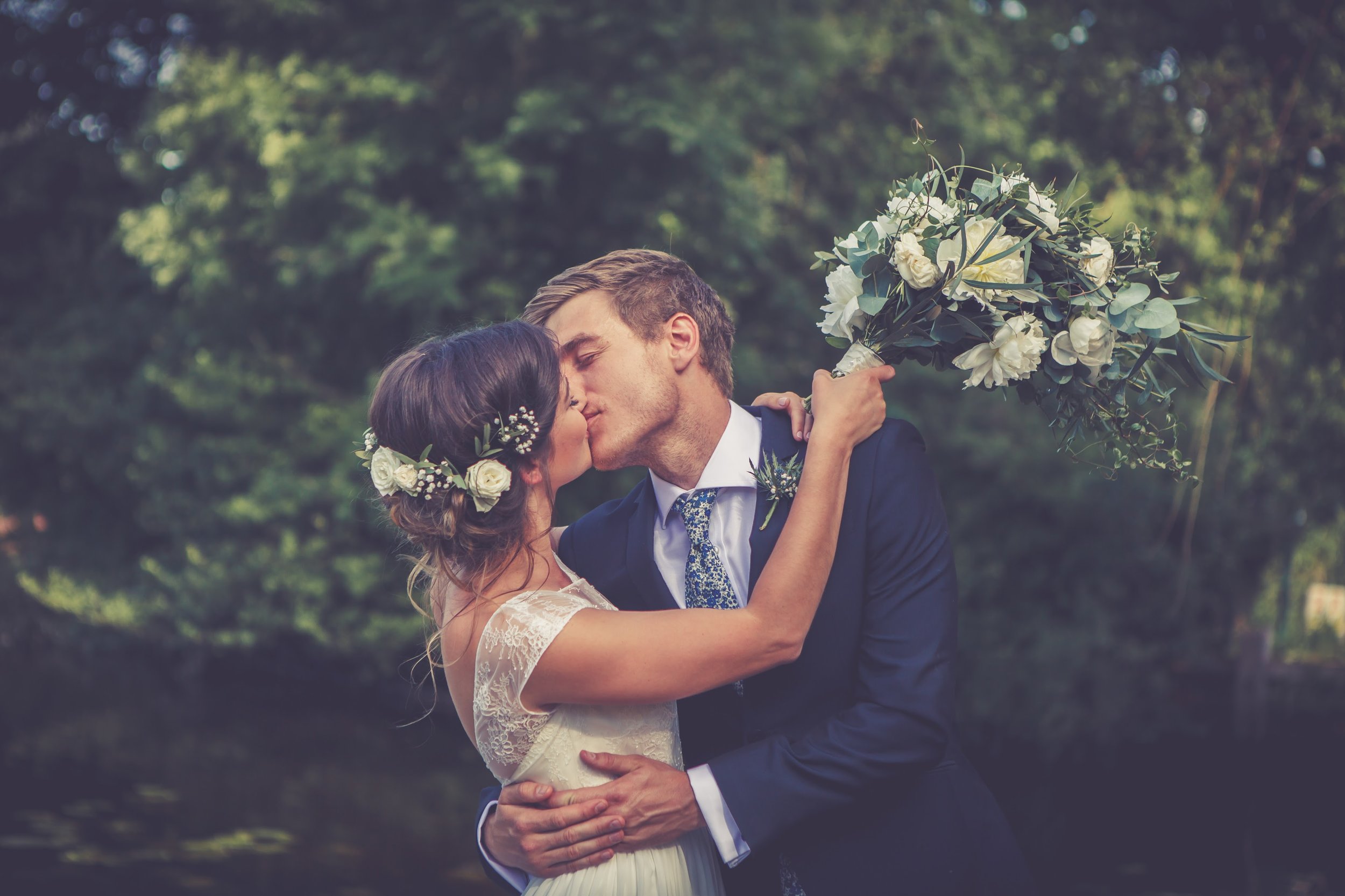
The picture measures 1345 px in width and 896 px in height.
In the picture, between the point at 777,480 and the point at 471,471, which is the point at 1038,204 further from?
the point at 471,471

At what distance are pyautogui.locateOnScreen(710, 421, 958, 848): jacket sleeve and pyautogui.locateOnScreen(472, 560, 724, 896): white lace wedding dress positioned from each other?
0.23 meters

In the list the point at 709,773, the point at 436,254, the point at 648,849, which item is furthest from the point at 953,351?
the point at 436,254

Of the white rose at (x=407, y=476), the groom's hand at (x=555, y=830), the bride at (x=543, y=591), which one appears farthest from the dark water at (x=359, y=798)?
the white rose at (x=407, y=476)

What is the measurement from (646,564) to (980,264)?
1.04 m

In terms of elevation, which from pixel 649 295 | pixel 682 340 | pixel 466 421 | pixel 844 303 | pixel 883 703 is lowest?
pixel 883 703

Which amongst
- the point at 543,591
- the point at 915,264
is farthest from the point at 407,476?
the point at 915,264

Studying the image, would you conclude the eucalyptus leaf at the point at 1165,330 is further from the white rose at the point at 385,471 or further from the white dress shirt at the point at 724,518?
the white rose at the point at 385,471

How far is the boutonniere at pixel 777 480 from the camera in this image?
2.65 m

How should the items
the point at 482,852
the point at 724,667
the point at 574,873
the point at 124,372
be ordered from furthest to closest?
the point at 124,372 → the point at 482,852 → the point at 574,873 → the point at 724,667

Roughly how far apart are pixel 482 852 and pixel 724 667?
2.97 feet

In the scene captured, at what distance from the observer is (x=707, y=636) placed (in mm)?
2426

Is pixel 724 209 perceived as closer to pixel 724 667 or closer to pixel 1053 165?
pixel 1053 165

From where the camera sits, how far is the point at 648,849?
2627 millimetres

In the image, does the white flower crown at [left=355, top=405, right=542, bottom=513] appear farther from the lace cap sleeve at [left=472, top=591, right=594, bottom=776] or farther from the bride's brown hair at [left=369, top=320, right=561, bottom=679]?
the lace cap sleeve at [left=472, top=591, right=594, bottom=776]
